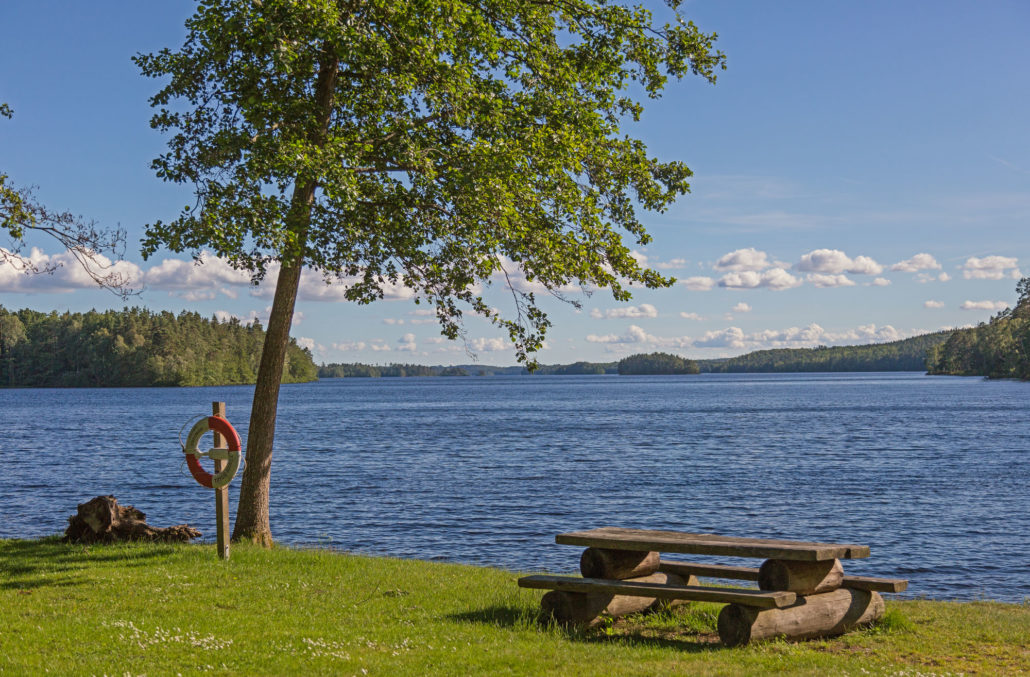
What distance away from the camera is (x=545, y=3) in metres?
15.3

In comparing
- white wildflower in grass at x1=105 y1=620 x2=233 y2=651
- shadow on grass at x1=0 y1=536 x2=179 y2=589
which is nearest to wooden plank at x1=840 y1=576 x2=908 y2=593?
white wildflower in grass at x1=105 y1=620 x2=233 y2=651

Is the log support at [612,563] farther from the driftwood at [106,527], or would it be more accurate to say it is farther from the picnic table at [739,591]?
the driftwood at [106,527]

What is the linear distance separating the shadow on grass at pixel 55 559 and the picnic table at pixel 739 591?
689cm

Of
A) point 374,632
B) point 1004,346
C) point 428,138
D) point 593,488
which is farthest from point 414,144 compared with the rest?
point 1004,346

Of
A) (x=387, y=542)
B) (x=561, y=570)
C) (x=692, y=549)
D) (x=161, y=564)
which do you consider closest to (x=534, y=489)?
(x=387, y=542)

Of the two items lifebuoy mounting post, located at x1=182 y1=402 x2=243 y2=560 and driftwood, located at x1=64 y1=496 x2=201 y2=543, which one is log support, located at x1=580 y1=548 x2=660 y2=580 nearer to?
lifebuoy mounting post, located at x1=182 y1=402 x2=243 y2=560

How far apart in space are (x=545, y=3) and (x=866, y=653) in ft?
37.6

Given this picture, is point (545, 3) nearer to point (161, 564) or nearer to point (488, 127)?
point (488, 127)

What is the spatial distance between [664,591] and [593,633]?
912mm

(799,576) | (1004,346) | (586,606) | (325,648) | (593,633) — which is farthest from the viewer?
(1004,346)

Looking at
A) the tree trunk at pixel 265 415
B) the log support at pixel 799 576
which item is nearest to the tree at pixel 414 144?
the tree trunk at pixel 265 415

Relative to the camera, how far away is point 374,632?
30.8 feet

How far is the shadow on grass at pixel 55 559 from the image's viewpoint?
472 inches

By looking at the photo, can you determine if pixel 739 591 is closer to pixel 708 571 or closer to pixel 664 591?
pixel 664 591
